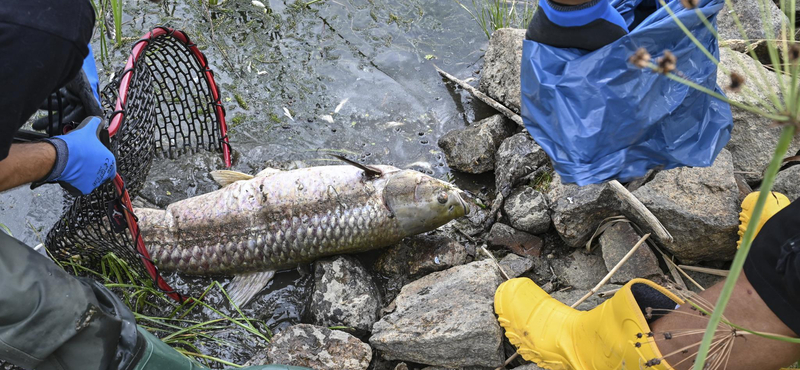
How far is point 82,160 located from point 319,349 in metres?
1.69

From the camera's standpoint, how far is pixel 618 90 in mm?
3080

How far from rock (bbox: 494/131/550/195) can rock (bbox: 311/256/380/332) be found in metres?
1.38

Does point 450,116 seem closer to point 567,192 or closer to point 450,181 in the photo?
point 450,181

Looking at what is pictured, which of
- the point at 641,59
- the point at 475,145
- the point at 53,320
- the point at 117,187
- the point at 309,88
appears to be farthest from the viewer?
the point at 309,88

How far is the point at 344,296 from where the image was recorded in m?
3.80

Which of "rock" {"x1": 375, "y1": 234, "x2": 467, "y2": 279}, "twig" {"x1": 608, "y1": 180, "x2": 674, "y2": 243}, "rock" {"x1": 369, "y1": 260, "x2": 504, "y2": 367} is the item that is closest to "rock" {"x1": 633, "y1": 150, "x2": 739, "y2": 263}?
"twig" {"x1": 608, "y1": 180, "x2": 674, "y2": 243}

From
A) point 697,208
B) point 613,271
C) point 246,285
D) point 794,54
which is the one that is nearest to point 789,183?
point 697,208

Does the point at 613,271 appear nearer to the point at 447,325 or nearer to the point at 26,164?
the point at 447,325

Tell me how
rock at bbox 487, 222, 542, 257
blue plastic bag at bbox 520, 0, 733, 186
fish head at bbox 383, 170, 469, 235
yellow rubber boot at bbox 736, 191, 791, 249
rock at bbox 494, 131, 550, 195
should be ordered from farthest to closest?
rock at bbox 494, 131, 550, 195 < rock at bbox 487, 222, 542, 257 < fish head at bbox 383, 170, 469, 235 < yellow rubber boot at bbox 736, 191, 791, 249 < blue plastic bag at bbox 520, 0, 733, 186

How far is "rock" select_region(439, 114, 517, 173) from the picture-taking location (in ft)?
15.4

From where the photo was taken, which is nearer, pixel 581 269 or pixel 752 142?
pixel 581 269

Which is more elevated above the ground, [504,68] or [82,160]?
[82,160]

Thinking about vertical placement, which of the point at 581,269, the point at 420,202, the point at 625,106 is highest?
the point at 625,106

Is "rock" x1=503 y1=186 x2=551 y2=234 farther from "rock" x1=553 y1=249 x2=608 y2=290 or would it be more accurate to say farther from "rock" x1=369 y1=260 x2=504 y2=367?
"rock" x1=369 y1=260 x2=504 y2=367
